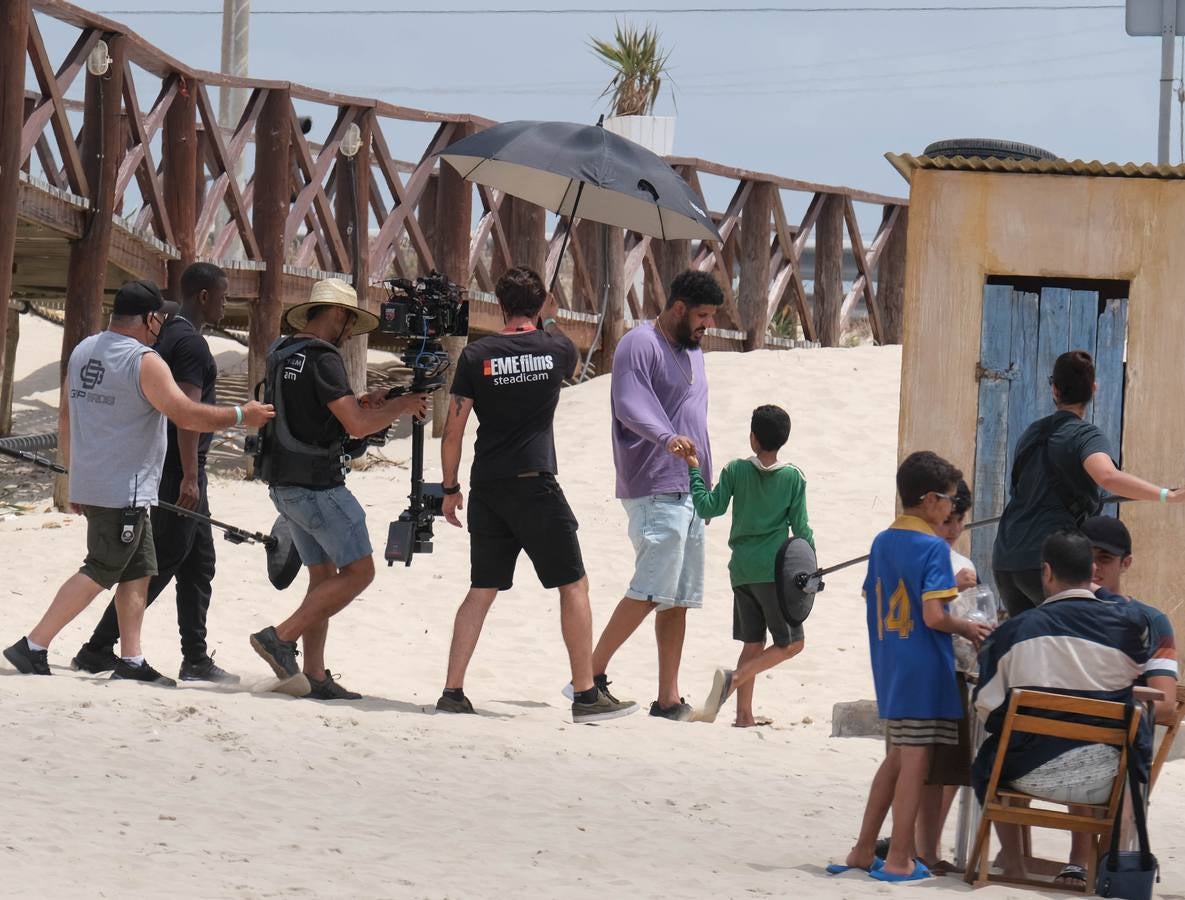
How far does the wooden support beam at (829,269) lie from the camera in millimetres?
16969

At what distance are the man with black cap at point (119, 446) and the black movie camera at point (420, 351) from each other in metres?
0.55

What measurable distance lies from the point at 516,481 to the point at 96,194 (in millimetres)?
6082

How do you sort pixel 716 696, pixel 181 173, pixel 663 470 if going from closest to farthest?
pixel 663 470, pixel 716 696, pixel 181 173

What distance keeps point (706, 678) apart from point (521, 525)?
7.90 ft

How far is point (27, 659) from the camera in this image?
20.5 feet

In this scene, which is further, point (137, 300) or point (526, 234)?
point (526, 234)

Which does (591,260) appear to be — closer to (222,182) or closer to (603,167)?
(222,182)

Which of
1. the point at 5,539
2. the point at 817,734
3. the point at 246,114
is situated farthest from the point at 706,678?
the point at 246,114

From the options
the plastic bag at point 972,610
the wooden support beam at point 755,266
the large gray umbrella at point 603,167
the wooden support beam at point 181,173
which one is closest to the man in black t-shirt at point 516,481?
the large gray umbrella at point 603,167

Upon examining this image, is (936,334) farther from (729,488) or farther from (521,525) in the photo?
(521,525)

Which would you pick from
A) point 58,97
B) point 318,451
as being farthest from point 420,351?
point 58,97

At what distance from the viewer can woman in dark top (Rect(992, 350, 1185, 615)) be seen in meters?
5.62

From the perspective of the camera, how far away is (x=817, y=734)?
6961 mm

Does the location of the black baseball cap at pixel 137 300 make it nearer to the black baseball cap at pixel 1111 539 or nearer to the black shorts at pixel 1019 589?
the black shorts at pixel 1019 589
